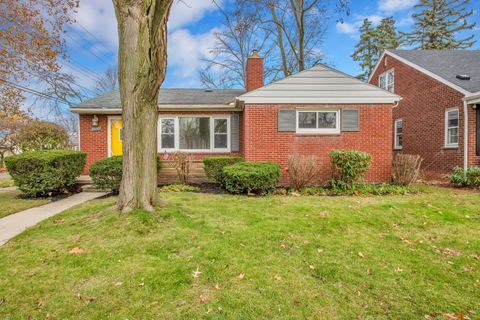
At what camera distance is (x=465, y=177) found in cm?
860

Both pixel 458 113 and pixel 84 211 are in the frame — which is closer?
pixel 84 211

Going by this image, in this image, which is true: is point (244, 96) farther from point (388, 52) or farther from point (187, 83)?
point (187, 83)

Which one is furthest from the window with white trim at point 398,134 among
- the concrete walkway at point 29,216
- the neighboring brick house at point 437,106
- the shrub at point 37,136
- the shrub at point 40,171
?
the shrub at point 37,136

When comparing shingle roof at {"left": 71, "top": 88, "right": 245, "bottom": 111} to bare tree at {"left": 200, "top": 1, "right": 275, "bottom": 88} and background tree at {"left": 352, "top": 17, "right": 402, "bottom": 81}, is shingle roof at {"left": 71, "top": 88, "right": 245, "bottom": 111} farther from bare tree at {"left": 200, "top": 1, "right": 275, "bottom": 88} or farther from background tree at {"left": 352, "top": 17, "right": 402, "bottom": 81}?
background tree at {"left": 352, "top": 17, "right": 402, "bottom": 81}

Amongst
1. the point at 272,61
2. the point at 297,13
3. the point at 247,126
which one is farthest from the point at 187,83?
the point at 247,126

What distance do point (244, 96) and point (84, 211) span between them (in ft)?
18.2

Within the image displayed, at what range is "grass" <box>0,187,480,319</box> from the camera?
2344 mm

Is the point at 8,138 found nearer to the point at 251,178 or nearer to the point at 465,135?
the point at 251,178

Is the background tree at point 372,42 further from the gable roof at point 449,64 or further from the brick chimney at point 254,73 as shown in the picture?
the brick chimney at point 254,73

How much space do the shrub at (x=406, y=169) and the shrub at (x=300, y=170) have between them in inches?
111

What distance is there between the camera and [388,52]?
45.3ft

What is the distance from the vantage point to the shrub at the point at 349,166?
757 cm

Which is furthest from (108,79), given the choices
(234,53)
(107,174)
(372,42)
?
(372,42)

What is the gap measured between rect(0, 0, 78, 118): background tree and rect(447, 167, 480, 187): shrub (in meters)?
14.0
